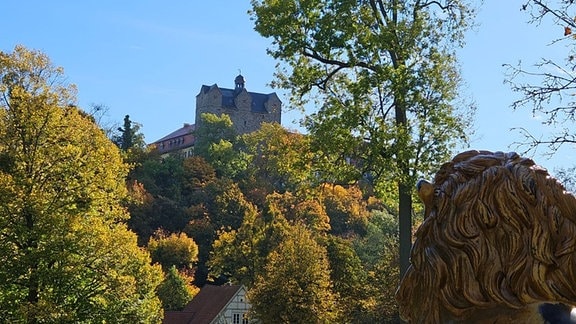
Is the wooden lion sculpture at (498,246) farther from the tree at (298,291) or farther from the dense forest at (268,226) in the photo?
the tree at (298,291)

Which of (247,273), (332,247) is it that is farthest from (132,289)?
(247,273)

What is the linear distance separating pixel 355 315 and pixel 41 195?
66.1 ft

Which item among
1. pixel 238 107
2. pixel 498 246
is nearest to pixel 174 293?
pixel 498 246

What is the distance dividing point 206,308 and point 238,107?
7291 cm

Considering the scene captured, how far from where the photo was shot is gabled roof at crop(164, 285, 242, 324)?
47.9 m

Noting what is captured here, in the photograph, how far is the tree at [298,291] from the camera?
35.3m

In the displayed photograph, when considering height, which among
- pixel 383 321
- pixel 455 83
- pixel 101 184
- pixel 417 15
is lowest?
pixel 383 321

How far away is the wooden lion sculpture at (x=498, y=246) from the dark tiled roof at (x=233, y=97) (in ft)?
387

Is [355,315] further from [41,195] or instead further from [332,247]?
[41,195]

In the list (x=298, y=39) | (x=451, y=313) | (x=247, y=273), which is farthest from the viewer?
(x=247, y=273)

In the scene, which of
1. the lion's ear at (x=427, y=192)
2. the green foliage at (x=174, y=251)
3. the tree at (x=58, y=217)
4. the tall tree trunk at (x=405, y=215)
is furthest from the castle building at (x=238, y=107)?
the lion's ear at (x=427, y=192)

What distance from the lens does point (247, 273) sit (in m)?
50.1

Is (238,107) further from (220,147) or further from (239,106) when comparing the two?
(220,147)

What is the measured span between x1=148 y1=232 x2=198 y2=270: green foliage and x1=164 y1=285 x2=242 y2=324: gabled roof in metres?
12.1
